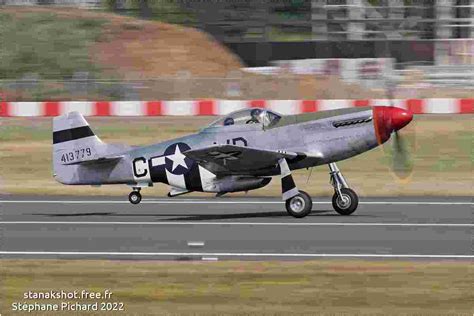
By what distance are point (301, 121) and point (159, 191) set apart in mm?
5414

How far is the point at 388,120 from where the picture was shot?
18031 mm

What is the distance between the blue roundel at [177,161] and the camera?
1880 cm

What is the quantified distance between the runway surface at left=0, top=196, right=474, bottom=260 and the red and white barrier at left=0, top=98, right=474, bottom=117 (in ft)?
22.7

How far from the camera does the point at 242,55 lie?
A: 4438 cm

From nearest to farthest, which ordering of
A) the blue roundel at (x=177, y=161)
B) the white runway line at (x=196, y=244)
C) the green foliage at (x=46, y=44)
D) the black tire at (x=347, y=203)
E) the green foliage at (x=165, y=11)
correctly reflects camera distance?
1. the white runway line at (x=196, y=244)
2. the black tire at (x=347, y=203)
3. the blue roundel at (x=177, y=161)
4. the green foliage at (x=46, y=44)
5. the green foliage at (x=165, y=11)

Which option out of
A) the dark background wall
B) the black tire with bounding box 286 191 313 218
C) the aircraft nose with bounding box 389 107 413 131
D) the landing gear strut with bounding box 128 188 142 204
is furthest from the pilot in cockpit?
the dark background wall

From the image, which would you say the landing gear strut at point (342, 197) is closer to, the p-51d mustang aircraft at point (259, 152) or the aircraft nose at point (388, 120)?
the p-51d mustang aircraft at point (259, 152)

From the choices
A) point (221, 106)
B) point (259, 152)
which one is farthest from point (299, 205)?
point (221, 106)

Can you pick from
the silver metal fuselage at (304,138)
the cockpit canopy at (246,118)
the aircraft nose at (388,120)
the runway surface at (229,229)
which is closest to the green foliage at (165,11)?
the runway surface at (229,229)

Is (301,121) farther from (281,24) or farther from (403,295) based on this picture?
(281,24)

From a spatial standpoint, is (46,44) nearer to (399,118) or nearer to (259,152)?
(259,152)

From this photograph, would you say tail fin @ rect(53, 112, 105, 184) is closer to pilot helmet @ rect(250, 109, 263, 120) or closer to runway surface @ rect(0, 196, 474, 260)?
runway surface @ rect(0, 196, 474, 260)

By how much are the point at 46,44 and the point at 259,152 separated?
84.7ft

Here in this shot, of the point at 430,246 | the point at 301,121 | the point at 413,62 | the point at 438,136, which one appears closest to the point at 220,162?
the point at 301,121
